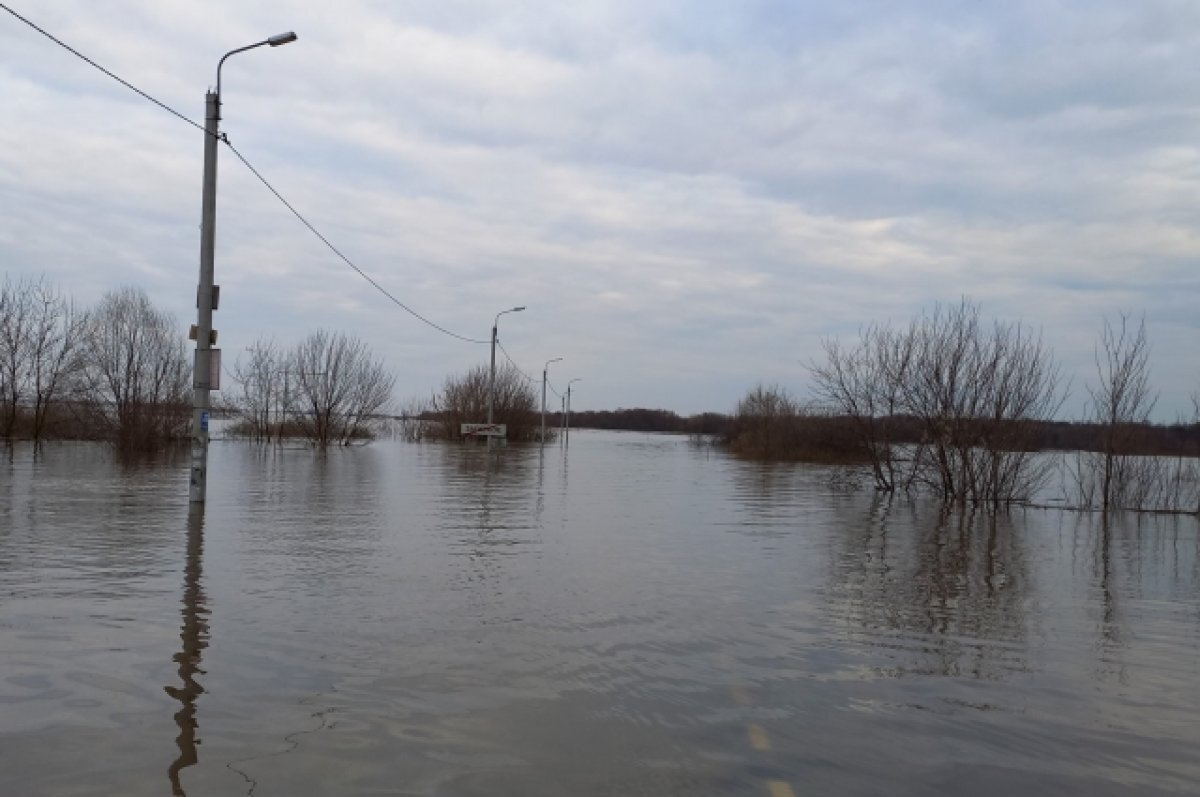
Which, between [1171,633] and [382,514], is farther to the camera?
[382,514]

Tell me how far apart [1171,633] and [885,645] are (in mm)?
3016

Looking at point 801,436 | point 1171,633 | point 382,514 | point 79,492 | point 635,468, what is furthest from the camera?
point 801,436

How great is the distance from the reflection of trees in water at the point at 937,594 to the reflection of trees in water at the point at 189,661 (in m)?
4.58

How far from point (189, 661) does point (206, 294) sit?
9.58 metres

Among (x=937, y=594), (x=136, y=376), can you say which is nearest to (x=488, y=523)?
(x=937, y=594)

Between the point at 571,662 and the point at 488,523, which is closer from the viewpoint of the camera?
the point at 571,662

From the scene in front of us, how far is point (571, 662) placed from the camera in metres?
6.54

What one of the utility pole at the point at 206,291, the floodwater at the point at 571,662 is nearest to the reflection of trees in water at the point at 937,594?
the floodwater at the point at 571,662

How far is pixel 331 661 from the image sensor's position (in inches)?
248

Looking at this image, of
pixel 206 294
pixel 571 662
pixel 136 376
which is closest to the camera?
pixel 571 662

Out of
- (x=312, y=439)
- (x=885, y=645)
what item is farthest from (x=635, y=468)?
(x=885, y=645)

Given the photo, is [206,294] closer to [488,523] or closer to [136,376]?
[488,523]

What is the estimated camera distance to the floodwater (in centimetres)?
452

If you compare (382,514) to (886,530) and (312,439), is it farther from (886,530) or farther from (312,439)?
(312,439)
